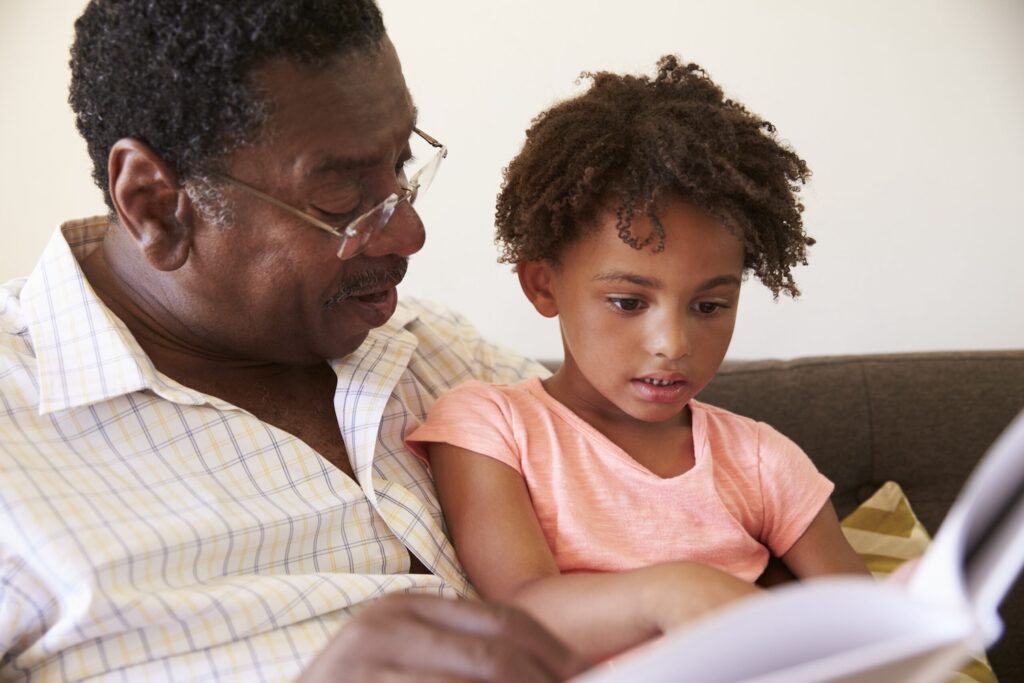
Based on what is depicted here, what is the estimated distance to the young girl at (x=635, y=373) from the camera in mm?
1513

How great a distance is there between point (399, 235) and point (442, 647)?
0.76 metres

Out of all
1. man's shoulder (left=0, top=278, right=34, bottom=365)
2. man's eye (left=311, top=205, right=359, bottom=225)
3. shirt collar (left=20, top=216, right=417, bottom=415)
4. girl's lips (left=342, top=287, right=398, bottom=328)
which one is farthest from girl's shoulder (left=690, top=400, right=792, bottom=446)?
man's shoulder (left=0, top=278, right=34, bottom=365)

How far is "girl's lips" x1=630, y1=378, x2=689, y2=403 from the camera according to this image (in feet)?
5.08

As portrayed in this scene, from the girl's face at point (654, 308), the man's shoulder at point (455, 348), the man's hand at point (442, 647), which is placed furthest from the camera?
the man's shoulder at point (455, 348)

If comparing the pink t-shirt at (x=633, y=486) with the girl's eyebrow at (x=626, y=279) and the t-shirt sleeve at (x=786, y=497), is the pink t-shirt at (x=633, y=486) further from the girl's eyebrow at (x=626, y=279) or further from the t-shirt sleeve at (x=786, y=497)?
the girl's eyebrow at (x=626, y=279)

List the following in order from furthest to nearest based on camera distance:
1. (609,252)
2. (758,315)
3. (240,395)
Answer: (758,315) < (240,395) < (609,252)

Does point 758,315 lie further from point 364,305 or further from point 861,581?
point 861,581

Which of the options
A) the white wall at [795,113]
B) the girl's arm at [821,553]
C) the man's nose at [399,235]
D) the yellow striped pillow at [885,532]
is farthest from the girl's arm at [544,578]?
the white wall at [795,113]

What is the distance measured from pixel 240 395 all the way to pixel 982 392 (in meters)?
1.59

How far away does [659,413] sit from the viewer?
1.57 metres

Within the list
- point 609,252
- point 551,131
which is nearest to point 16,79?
point 551,131

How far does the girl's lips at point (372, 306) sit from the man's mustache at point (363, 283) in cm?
1

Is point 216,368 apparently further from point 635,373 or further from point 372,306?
point 635,373

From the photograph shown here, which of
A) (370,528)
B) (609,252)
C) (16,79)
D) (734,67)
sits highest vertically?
(734,67)
